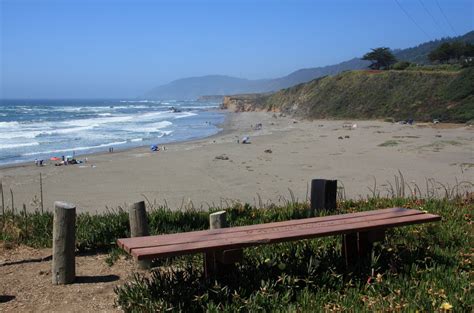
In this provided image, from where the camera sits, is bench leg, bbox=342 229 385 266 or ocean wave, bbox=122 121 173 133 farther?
ocean wave, bbox=122 121 173 133

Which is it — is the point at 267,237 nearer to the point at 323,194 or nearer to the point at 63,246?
the point at 63,246

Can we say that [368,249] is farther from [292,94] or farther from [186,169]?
[292,94]

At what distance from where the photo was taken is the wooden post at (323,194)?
6467mm

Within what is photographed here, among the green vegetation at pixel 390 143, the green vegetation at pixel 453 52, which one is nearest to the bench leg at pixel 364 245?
the green vegetation at pixel 390 143

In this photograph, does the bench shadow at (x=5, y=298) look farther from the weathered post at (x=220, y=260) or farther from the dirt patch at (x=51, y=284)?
the weathered post at (x=220, y=260)

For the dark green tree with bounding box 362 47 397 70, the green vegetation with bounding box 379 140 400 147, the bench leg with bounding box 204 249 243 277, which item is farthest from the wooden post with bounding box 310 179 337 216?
the dark green tree with bounding box 362 47 397 70

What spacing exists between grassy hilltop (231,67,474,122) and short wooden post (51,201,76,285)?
111 ft

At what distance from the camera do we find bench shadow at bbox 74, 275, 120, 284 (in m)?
4.60

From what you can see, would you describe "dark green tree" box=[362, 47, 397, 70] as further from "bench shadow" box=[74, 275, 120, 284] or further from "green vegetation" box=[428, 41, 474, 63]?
"bench shadow" box=[74, 275, 120, 284]

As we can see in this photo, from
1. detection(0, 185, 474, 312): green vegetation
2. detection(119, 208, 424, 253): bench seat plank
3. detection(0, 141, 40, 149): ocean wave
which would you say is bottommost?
detection(0, 141, 40, 149): ocean wave

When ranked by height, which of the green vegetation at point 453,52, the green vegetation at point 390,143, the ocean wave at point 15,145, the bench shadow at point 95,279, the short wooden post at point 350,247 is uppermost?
the green vegetation at point 453,52

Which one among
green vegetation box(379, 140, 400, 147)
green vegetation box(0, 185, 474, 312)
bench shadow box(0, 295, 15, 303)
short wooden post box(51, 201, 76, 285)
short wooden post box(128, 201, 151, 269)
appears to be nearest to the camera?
green vegetation box(0, 185, 474, 312)

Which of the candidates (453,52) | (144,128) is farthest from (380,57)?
(144,128)

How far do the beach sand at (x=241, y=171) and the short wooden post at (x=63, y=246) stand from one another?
547 cm
